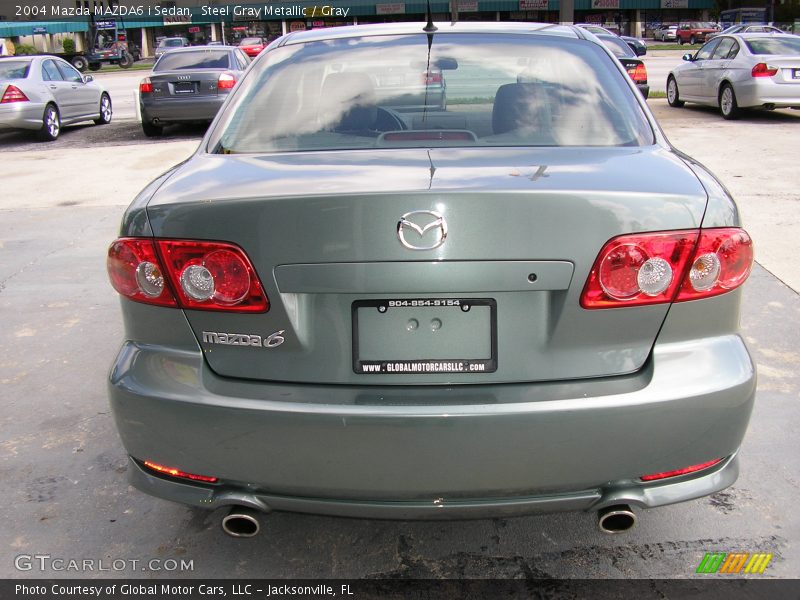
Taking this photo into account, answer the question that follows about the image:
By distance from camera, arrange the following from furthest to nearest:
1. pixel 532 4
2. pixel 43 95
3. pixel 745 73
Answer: pixel 532 4 → pixel 43 95 → pixel 745 73

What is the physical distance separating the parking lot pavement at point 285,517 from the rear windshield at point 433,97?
1.35 m

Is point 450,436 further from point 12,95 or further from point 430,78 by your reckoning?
point 12,95

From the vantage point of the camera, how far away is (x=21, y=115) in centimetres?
1416

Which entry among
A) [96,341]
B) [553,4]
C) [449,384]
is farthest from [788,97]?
[553,4]

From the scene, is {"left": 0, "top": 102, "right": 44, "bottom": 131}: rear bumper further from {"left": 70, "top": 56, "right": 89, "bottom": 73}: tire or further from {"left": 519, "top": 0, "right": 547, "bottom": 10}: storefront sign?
{"left": 519, "top": 0, "right": 547, "bottom": 10}: storefront sign

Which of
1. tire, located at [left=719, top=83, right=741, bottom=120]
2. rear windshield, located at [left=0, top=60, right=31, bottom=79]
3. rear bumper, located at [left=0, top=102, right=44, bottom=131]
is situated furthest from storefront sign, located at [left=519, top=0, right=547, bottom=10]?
rear bumper, located at [left=0, top=102, right=44, bottom=131]

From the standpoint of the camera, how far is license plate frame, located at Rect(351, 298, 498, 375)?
217 centimetres

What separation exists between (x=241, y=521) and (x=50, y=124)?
14195 millimetres

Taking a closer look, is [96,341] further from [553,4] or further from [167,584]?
[553,4]

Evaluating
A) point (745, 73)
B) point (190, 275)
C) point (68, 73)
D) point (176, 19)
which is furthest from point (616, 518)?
point (176, 19)

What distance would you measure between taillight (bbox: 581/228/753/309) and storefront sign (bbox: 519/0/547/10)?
7239 centimetres

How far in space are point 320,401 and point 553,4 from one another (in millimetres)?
74099

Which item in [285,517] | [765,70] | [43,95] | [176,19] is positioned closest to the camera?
[285,517]

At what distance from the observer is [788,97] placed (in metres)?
13.8
